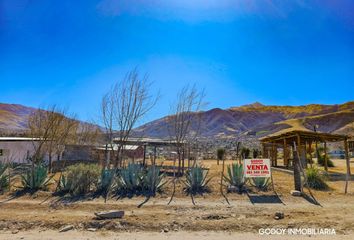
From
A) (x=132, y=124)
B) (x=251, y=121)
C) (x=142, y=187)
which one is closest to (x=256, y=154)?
(x=132, y=124)

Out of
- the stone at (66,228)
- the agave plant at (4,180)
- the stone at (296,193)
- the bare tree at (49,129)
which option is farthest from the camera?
the bare tree at (49,129)

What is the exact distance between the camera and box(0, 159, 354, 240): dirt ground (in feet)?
22.5

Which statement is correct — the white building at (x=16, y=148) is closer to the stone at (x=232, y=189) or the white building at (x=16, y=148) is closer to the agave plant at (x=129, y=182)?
the agave plant at (x=129, y=182)

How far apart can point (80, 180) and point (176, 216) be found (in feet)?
15.1

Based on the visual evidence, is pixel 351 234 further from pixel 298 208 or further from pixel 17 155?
pixel 17 155

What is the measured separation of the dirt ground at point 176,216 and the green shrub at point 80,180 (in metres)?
0.75

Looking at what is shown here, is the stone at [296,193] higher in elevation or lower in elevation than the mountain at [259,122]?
lower

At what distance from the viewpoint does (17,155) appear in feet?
101

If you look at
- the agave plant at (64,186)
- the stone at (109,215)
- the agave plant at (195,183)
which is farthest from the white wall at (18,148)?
the stone at (109,215)

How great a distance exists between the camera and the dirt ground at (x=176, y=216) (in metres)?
6.85

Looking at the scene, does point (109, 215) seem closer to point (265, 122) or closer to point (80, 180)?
point (80, 180)

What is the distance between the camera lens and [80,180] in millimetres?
10969

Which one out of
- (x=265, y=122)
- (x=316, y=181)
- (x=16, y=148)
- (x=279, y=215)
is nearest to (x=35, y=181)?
(x=279, y=215)

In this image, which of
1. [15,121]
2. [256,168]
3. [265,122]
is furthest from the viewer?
[15,121]
